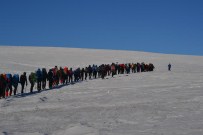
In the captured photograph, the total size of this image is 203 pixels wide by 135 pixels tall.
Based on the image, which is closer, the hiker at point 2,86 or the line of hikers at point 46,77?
the hiker at point 2,86

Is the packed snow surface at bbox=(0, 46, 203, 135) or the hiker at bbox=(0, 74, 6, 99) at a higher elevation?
the hiker at bbox=(0, 74, 6, 99)

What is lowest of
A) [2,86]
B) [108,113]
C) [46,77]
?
[108,113]

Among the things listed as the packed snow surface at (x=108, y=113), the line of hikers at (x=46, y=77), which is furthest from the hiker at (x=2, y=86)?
the packed snow surface at (x=108, y=113)

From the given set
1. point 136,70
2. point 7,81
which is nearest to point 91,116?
point 7,81

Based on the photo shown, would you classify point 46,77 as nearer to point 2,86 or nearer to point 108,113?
point 2,86

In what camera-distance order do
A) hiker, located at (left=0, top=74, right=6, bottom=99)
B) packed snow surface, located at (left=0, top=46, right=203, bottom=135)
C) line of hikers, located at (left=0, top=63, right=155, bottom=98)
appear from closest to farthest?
1. packed snow surface, located at (left=0, top=46, right=203, bottom=135)
2. hiker, located at (left=0, top=74, right=6, bottom=99)
3. line of hikers, located at (left=0, top=63, right=155, bottom=98)

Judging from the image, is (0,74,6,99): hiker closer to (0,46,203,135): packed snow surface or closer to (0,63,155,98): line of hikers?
(0,63,155,98): line of hikers

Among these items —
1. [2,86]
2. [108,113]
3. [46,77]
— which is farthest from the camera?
[46,77]

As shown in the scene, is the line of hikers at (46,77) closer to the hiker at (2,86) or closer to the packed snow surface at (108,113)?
the hiker at (2,86)

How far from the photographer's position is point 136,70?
37.7m

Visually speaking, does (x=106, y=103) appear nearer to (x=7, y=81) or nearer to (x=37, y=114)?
(x=37, y=114)

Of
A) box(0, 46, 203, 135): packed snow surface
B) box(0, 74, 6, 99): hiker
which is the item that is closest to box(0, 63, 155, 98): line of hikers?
box(0, 74, 6, 99): hiker

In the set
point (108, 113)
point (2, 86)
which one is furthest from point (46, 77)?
point (108, 113)

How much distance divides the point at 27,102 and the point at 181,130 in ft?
30.0
